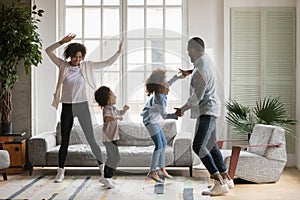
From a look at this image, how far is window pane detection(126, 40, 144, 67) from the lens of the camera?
21.2 ft

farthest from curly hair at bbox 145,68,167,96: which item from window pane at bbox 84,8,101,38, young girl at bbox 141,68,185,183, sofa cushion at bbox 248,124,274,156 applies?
window pane at bbox 84,8,101,38

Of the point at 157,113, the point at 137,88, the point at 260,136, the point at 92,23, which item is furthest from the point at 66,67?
the point at 260,136

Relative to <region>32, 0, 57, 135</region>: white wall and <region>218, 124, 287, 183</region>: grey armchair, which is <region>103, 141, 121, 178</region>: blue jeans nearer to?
<region>218, 124, 287, 183</region>: grey armchair

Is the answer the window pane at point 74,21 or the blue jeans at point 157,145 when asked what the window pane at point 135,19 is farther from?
the blue jeans at point 157,145

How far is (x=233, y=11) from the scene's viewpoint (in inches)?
287

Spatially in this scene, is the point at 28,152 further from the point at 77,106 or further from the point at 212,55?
the point at 212,55

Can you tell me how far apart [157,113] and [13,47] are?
1.90 meters

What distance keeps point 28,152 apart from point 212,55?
2.52 meters

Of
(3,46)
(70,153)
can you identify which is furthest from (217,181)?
(3,46)

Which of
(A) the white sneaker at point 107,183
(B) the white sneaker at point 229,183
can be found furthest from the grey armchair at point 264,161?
(A) the white sneaker at point 107,183

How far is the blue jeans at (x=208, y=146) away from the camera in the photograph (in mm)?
5250

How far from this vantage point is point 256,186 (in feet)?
19.2

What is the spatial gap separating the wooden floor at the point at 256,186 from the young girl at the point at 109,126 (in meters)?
0.78

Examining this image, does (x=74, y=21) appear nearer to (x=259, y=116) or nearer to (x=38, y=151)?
(x=38, y=151)
